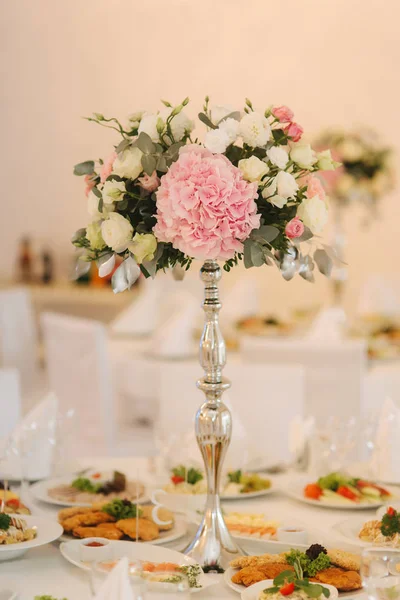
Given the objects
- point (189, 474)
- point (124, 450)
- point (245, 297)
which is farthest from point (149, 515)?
point (245, 297)

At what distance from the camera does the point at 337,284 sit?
4.49 m

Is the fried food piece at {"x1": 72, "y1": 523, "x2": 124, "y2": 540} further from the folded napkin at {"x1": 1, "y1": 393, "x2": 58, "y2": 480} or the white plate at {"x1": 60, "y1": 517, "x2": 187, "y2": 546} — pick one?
the folded napkin at {"x1": 1, "y1": 393, "x2": 58, "y2": 480}

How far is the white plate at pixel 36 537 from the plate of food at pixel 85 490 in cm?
24

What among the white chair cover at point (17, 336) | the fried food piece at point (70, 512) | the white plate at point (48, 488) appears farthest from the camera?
the white chair cover at point (17, 336)

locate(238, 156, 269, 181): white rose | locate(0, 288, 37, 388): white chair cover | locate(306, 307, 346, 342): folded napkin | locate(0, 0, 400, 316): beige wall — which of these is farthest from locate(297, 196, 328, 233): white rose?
locate(0, 0, 400, 316): beige wall

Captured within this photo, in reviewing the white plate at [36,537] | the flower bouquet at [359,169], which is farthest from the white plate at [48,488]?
the flower bouquet at [359,169]

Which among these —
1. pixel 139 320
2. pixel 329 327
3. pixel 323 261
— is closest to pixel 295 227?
pixel 323 261

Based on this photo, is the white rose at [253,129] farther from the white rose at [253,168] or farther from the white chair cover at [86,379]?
the white chair cover at [86,379]

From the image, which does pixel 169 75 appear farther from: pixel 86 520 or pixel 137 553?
pixel 137 553

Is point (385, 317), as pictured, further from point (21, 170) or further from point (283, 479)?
point (21, 170)

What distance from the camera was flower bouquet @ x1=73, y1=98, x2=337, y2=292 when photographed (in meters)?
1.50

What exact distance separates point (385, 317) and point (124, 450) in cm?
172

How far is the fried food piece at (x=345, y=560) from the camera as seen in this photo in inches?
59.2

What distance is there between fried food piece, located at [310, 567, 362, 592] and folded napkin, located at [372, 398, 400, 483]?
0.67m
